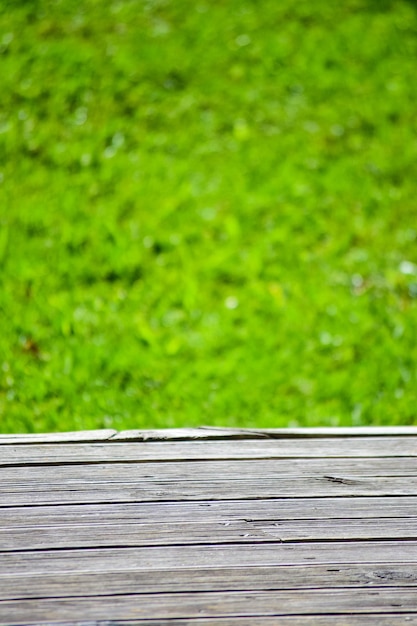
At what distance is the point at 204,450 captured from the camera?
6.82ft

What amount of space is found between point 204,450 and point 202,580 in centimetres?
69

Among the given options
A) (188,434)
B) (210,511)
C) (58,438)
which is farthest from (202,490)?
(58,438)

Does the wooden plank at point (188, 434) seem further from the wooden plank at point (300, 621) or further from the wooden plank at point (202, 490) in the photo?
the wooden plank at point (300, 621)

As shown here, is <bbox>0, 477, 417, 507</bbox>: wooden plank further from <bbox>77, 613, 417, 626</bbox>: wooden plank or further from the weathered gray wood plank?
<bbox>77, 613, 417, 626</bbox>: wooden plank

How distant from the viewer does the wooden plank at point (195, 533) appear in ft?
4.99

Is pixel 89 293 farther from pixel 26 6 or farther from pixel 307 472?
pixel 26 6

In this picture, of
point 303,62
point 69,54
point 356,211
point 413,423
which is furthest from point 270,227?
point 69,54

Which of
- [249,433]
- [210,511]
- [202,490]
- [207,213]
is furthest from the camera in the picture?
[207,213]

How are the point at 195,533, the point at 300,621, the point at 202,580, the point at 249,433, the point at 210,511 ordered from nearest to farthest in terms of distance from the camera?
1. the point at 300,621
2. the point at 202,580
3. the point at 195,533
4. the point at 210,511
5. the point at 249,433

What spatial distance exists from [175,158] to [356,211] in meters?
1.29

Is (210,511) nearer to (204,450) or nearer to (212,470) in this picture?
(212,470)

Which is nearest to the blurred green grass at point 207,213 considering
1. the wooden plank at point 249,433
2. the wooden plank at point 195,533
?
the wooden plank at point 249,433

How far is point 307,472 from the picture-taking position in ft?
6.35

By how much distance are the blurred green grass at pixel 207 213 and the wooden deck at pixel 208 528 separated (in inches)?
42.8
